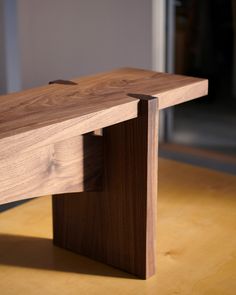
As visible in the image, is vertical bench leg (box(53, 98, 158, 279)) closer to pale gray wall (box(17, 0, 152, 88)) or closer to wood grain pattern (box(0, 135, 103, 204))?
wood grain pattern (box(0, 135, 103, 204))

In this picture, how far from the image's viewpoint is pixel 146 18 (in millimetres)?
2740

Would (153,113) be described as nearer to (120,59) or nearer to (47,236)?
(47,236)

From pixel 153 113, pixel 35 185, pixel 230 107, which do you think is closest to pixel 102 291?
pixel 35 185

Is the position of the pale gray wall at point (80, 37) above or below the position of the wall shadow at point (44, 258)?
above

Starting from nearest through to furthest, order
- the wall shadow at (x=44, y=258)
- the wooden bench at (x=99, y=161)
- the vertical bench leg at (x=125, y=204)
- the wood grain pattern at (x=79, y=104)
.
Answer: the wood grain pattern at (x=79, y=104) < the wooden bench at (x=99, y=161) < the vertical bench leg at (x=125, y=204) < the wall shadow at (x=44, y=258)

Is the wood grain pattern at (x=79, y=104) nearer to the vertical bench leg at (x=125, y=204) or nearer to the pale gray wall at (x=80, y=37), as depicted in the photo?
the vertical bench leg at (x=125, y=204)

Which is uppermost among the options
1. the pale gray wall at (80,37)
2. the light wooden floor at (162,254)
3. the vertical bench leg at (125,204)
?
the pale gray wall at (80,37)

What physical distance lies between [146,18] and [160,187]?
0.78 metres

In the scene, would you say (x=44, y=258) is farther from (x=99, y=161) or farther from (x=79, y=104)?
(x=79, y=104)

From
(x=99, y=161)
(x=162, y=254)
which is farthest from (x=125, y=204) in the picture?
(x=162, y=254)

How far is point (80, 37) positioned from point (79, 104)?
1.62 m

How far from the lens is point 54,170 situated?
1528mm

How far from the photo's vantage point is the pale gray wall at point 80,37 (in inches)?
110

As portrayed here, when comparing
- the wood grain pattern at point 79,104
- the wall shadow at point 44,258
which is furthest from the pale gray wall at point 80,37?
the wall shadow at point 44,258
